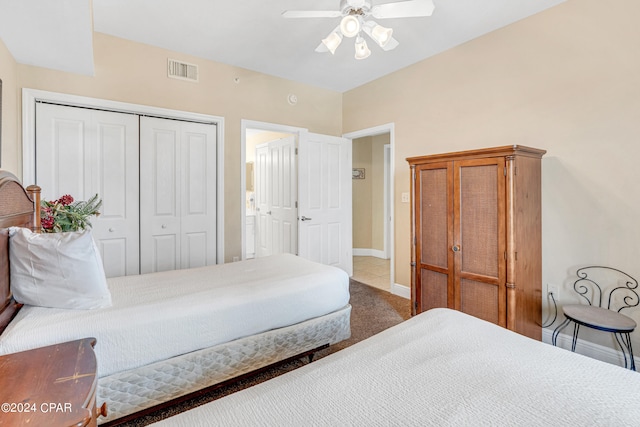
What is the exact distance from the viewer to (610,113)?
224 cm

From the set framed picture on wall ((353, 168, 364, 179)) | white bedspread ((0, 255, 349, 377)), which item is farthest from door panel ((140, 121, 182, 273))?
framed picture on wall ((353, 168, 364, 179))

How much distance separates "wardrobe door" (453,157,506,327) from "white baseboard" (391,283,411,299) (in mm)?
1129

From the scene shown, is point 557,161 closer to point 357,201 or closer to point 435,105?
point 435,105

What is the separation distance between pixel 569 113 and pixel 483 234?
3.81 feet

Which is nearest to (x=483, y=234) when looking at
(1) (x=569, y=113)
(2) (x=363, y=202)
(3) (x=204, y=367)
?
(1) (x=569, y=113)

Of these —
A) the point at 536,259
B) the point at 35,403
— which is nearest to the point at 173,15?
the point at 35,403

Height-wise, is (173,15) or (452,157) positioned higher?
(173,15)

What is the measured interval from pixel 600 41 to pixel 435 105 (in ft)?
4.52

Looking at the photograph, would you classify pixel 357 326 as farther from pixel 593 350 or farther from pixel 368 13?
pixel 368 13

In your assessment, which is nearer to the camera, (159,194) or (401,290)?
(159,194)

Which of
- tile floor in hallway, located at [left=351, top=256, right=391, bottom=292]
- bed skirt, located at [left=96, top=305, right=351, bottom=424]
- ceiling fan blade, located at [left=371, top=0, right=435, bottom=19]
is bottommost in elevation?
tile floor in hallway, located at [left=351, top=256, right=391, bottom=292]

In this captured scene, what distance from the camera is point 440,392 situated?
931 millimetres

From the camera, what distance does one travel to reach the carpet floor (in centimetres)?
178

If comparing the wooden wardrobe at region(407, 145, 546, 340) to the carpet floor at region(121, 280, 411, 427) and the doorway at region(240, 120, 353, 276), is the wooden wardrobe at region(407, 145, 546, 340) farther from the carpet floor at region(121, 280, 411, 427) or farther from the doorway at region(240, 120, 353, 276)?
the doorway at region(240, 120, 353, 276)
